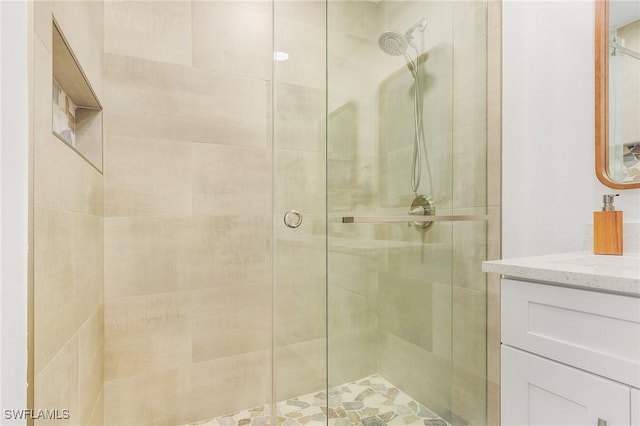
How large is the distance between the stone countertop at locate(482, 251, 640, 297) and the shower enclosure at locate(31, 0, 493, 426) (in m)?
0.35

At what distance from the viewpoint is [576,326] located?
74 centimetres

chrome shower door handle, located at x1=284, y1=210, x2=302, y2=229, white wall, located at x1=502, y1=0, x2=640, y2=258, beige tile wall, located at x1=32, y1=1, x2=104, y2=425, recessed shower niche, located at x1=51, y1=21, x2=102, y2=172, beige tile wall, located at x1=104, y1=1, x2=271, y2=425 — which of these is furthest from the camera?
beige tile wall, located at x1=104, y1=1, x2=271, y2=425

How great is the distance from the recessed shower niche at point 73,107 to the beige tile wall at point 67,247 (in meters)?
0.04

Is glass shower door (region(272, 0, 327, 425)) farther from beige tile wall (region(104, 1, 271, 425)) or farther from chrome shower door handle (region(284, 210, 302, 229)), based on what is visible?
beige tile wall (region(104, 1, 271, 425))

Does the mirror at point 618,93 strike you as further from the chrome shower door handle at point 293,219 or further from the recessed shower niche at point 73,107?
the recessed shower niche at point 73,107

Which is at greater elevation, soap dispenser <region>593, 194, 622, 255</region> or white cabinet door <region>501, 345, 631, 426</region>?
soap dispenser <region>593, 194, 622, 255</region>

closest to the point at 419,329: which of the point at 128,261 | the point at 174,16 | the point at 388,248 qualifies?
the point at 388,248

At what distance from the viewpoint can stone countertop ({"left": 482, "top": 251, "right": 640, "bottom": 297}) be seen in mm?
661

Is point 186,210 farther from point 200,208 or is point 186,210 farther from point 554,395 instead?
point 554,395

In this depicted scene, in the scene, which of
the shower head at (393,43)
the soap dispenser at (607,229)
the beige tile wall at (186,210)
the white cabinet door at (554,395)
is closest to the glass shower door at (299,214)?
the shower head at (393,43)

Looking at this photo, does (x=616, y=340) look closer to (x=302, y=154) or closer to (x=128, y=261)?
(x=302, y=154)

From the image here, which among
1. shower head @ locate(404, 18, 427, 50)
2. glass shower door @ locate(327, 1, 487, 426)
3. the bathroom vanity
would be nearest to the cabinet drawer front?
the bathroom vanity

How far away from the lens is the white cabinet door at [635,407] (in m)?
0.64

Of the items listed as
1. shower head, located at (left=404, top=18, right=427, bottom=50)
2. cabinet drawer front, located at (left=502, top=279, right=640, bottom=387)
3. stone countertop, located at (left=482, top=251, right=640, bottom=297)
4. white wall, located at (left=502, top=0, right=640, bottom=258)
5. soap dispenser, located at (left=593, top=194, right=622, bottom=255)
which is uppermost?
shower head, located at (left=404, top=18, right=427, bottom=50)
